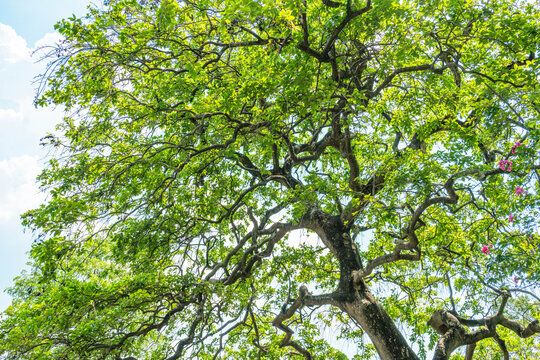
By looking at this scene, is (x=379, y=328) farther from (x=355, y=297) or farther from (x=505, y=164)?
(x=505, y=164)

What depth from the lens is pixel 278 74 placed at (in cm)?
505

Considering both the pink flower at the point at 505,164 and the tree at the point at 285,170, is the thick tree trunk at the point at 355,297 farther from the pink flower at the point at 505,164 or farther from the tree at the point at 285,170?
the pink flower at the point at 505,164

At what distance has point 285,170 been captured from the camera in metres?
7.44

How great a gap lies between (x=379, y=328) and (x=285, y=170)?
3379 millimetres

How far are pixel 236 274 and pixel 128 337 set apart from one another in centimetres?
212

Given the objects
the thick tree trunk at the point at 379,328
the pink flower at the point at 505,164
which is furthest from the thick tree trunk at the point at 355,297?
the pink flower at the point at 505,164

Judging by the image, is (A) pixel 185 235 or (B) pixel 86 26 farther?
(A) pixel 185 235

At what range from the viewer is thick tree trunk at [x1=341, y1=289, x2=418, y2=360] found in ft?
17.1

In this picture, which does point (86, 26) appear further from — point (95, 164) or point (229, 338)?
point (229, 338)

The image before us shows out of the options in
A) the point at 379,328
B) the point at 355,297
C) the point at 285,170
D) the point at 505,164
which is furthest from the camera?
the point at 285,170

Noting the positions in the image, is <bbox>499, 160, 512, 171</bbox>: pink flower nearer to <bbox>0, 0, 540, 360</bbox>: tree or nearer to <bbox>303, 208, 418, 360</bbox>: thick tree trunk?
<bbox>0, 0, 540, 360</bbox>: tree

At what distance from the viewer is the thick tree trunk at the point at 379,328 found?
5.21 metres

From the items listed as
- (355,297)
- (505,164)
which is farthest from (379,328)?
(505,164)

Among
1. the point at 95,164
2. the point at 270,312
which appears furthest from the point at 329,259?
the point at 95,164
